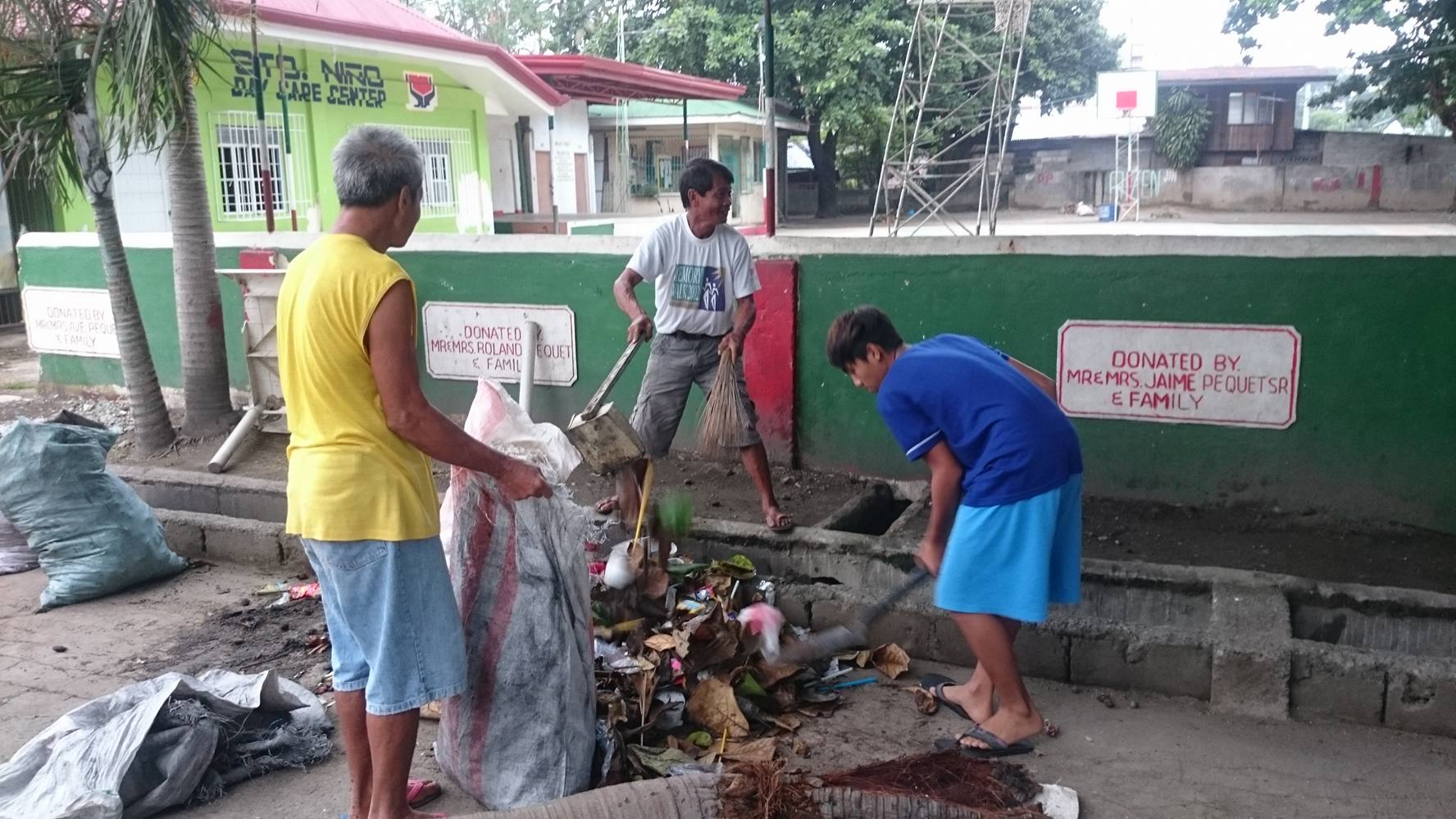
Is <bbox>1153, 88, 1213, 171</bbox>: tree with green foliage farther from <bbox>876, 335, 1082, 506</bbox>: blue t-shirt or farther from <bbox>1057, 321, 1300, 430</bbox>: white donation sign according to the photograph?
<bbox>876, 335, 1082, 506</bbox>: blue t-shirt

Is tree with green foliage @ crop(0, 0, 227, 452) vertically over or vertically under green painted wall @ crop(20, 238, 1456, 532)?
over

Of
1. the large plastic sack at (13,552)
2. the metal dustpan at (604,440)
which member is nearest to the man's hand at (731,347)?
the metal dustpan at (604,440)

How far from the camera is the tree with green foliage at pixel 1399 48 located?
9906mm

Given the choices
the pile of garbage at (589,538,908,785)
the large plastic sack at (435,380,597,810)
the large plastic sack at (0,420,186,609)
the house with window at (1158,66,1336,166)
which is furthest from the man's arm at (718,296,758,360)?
the house with window at (1158,66,1336,166)

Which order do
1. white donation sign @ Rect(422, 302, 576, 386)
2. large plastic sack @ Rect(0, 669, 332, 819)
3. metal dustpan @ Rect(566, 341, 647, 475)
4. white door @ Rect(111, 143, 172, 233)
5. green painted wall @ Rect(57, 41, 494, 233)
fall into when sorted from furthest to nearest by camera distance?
1. green painted wall @ Rect(57, 41, 494, 233)
2. white door @ Rect(111, 143, 172, 233)
3. white donation sign @ Rect(422, 302, 576, 386)
4. metal dustpan @ Rect(566, 341, 647, 475)
5. large plastic sack @ Rect(0, 669, 332, 819)

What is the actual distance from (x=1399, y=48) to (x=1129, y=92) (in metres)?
18.7

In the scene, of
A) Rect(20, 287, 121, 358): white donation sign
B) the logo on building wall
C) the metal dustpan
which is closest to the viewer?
the metal dustpan

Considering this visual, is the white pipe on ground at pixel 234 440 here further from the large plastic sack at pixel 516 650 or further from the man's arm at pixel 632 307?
the large plastic sack at pixel 516 650

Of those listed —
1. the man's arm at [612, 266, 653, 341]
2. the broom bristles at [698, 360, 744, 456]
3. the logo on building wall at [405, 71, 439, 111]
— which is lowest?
the broom bristles at [698, 360, 744, 456]

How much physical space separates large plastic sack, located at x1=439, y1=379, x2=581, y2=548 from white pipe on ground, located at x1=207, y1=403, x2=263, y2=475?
12.4 feet

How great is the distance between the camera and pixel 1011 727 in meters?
3.39

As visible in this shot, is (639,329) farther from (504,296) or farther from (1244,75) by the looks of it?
(1244,75)

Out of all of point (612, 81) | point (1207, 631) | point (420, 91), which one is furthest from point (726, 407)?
point (612, 81)

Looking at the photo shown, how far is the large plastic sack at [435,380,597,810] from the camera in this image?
9.90ft
